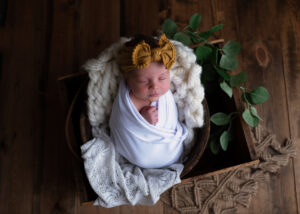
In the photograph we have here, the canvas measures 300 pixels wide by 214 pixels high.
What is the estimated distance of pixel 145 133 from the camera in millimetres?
927

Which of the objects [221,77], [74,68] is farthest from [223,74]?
[74,68]

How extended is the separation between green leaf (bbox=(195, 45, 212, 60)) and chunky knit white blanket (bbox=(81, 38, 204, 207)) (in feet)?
0.23

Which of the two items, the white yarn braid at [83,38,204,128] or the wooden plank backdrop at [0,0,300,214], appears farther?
the wooden plank backdrop at [0,0,300,214]

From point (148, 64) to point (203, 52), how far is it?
0.35 metres

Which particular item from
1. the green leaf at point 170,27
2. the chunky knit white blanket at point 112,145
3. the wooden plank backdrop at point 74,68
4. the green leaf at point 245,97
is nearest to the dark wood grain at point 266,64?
the wooden plank backdrop at point 74,68

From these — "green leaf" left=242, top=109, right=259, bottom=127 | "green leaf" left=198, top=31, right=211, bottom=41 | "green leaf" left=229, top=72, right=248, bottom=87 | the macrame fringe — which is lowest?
the macrame fringe

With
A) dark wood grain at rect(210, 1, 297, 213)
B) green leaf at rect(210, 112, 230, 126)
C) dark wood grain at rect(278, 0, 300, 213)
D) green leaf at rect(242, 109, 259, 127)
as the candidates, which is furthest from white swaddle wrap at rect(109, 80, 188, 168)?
dark wood grain at rect(278, 0, 300, 213)

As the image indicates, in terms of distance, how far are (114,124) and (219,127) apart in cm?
48

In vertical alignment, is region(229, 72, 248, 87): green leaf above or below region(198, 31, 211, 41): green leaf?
below

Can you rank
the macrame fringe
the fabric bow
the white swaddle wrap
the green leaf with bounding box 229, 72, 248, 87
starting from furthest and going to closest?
the macrame fringe, the green leaf with bounding box 229, 72, 248, 87, the white swaddle wrap, the fabric bow

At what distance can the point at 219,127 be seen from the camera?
113 centimetres

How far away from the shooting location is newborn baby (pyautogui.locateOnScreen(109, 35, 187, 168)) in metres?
0.81

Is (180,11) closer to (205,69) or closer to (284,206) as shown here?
(205,69)

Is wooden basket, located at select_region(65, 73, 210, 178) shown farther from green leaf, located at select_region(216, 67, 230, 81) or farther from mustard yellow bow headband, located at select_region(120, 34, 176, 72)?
mustard yellow bow headband, located at select_region(120, 34, 176, 72)
